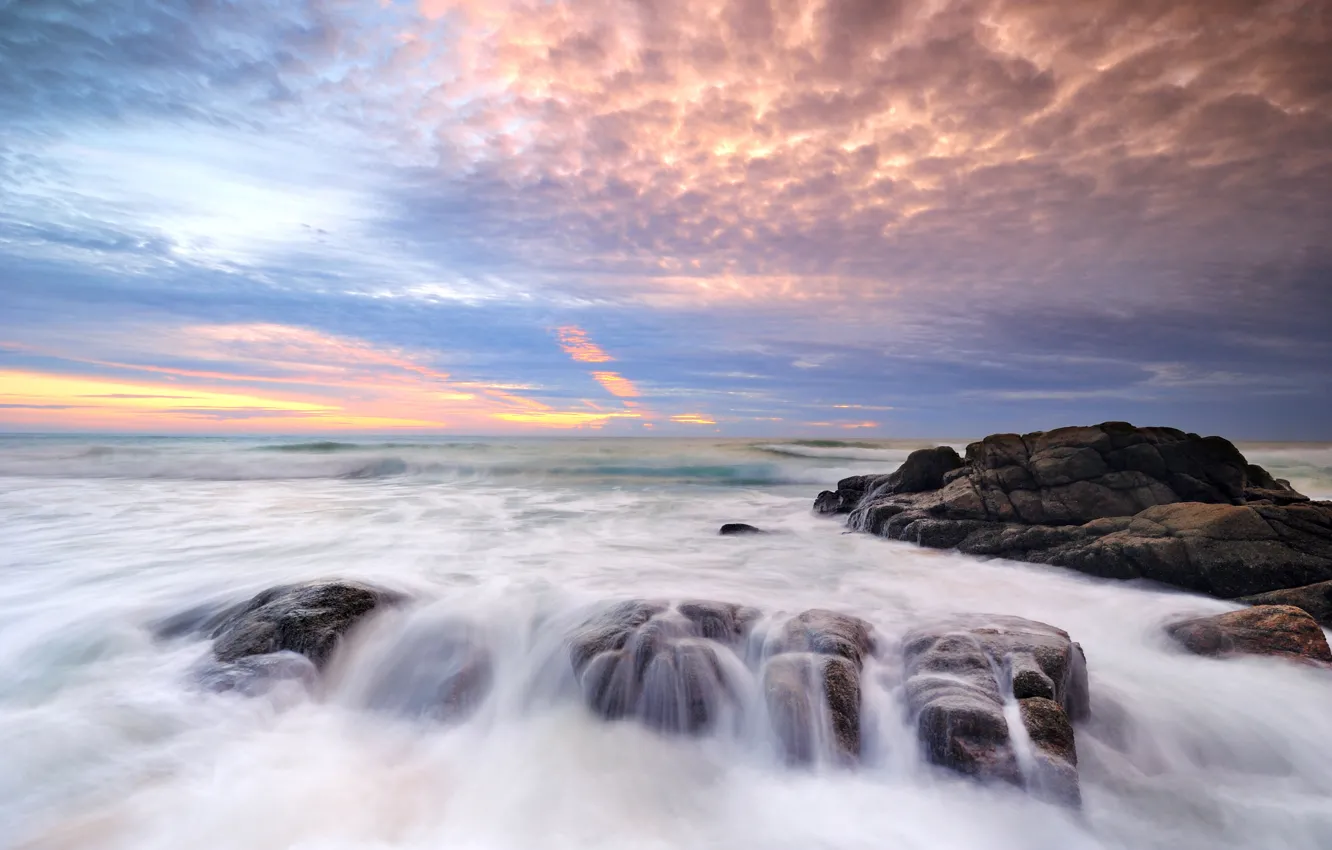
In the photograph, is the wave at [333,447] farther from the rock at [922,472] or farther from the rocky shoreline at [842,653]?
the rocky shoreline at [842,653]

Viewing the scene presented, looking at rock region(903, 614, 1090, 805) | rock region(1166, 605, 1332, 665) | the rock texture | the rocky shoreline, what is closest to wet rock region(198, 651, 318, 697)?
the rocky shoreline

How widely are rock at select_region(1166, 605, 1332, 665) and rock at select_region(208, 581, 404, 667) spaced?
7658 millimetres

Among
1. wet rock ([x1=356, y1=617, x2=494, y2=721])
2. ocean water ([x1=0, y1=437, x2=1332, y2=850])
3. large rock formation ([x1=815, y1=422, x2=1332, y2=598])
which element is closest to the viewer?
ocean water ([x1=0, y1=437, x2=1332, y2=850])

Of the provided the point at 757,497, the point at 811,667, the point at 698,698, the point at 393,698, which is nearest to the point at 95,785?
the point at 393,698

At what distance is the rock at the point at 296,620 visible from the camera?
17.5 feet

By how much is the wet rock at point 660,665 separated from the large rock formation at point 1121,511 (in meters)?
5.74

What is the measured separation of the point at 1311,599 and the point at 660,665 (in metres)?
6.89

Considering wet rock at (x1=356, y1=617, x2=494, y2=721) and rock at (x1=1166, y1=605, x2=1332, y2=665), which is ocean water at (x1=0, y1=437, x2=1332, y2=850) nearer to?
wet rock at (x1=356, y1=617, x2=494, y2=721)

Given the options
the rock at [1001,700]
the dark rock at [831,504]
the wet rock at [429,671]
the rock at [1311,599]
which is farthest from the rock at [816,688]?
the dark rock at [831,504]

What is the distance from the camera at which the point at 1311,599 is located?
656 centimetres

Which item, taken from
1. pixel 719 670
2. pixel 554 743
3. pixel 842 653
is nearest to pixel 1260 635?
pixel 842 653

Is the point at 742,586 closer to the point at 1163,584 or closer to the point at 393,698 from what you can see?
the point at 393,698

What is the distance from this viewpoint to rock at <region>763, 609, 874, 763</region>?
4.27 m

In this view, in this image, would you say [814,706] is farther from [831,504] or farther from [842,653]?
[831,504]
